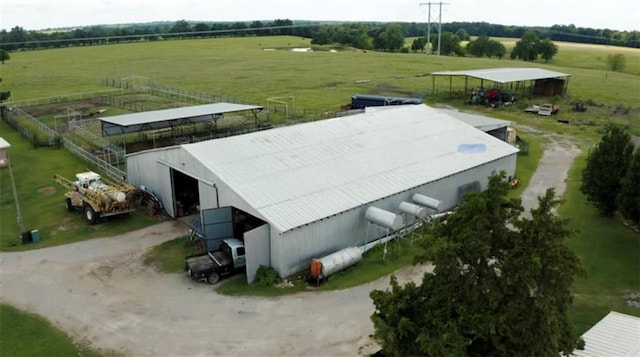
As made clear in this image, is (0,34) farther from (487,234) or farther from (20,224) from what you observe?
(487,234)

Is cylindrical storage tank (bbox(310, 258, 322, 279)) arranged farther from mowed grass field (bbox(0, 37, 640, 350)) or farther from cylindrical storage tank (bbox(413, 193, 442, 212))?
mowed grass field (bbox(0, 37, 640, 350))

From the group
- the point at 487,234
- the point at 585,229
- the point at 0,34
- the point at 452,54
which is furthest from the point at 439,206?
the point at 0,34

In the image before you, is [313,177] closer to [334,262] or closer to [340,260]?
[340,260]

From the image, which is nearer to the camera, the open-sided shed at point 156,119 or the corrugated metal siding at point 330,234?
the corrugated metal siding at point 330,234

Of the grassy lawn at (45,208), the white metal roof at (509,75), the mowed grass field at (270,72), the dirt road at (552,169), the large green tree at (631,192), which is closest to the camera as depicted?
the large green tree at (631,192)

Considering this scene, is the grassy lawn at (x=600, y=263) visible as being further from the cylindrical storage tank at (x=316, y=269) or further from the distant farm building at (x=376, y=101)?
the distant farm building at (x=376, y=101)

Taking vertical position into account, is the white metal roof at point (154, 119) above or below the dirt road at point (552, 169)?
above

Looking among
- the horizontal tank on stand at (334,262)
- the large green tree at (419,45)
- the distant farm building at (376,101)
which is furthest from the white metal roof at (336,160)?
the large green tree at (419,45)

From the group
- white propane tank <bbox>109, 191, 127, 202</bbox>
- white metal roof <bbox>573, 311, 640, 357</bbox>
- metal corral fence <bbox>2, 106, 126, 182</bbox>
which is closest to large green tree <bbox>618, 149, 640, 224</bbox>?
white metal roof <bbox>573, 311, 640, 357</bbox>
